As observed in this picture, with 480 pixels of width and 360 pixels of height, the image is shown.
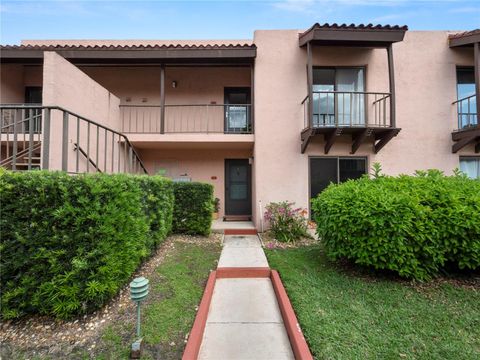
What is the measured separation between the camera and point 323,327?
2891 mm

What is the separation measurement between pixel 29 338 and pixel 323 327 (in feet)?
10.8

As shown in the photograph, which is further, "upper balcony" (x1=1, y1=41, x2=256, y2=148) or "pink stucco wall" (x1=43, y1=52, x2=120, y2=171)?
"upper balcony" (x1=1, y1=41, x2=256, y2=148)

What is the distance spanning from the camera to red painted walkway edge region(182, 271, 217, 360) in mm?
2521

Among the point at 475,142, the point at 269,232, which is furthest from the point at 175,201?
the point at 475,142

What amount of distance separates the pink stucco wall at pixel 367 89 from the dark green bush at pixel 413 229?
3982 mm

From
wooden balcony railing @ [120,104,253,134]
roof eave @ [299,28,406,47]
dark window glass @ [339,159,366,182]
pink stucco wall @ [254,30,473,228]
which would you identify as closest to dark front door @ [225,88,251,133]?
wooden balcony railing @ [120,104,253,134]

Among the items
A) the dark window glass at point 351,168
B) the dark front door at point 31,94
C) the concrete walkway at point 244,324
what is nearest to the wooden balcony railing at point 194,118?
the dark front door at point 31,94

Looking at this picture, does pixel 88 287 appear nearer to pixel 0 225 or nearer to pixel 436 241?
pixel 0 225

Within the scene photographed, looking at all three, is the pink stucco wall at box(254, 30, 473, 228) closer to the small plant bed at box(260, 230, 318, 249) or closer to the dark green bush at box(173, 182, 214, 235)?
the small plant bed at box(260, 230, 318, 249)

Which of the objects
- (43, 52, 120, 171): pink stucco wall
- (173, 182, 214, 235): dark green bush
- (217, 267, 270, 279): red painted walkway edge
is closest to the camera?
(217, 267, 270, 279): red painted walkway edge

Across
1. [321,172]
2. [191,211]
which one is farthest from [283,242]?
[321,172]

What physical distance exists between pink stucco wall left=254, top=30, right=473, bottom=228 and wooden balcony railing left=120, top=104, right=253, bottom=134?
161 cm

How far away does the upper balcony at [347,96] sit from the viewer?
7.30 m

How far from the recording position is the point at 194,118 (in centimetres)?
967
